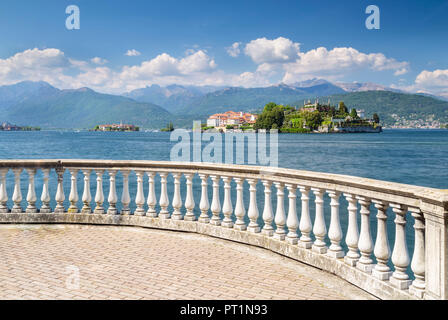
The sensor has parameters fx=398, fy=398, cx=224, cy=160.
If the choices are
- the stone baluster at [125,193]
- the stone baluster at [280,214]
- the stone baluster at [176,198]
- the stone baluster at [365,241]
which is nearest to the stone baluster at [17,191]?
the stone baluster at [125,193]

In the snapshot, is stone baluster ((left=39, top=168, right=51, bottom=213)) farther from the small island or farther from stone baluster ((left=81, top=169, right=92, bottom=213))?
the small island

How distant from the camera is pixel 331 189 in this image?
526 cm

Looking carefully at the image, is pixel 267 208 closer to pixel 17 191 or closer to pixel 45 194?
pixel 45 194

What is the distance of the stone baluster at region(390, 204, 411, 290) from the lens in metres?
4.18

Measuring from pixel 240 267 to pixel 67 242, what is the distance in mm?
3037

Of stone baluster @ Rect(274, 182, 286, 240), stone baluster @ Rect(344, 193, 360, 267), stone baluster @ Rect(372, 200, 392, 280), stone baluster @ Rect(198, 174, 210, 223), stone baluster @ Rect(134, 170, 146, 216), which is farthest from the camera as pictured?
stone baluster @ Rect(134, 170, 146, 216)

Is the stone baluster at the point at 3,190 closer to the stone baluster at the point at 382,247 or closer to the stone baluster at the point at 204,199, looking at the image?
the stone baluster at the point at 204,199

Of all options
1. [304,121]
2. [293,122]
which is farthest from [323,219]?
[293,122]

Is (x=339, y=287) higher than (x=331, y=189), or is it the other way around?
(x=331, y=189)

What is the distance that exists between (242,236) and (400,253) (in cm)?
283

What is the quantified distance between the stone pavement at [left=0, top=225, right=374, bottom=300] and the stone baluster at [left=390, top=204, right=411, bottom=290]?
1.51 feet

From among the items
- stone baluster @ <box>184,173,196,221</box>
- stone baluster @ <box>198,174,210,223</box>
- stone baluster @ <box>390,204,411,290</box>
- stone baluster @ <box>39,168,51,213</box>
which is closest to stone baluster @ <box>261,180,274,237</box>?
stone baluster @ <box>198,174,210,223</box>
